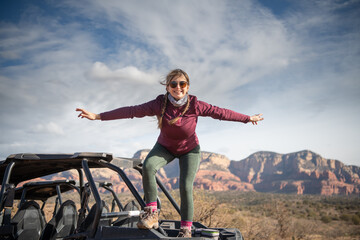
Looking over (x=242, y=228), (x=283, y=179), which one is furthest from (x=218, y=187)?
(x=242, y=228)

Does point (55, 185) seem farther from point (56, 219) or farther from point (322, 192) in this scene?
point (322, 192)

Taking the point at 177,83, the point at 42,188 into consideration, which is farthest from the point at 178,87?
the point at 42,188

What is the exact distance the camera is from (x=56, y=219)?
3369 mm

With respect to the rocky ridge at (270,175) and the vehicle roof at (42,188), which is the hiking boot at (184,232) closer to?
the vehicle roof at (42,188)

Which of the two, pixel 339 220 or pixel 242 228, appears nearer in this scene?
pixel 242 228

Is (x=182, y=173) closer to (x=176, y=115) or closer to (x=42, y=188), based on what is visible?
(x=176, y=115)

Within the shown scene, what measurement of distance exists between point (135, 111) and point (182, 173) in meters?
0.86

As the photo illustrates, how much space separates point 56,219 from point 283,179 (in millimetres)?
119431

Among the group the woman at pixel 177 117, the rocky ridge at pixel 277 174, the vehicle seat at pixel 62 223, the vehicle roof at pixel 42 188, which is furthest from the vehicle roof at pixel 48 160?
the rocky ridge at pixel 277 174

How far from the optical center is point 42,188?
4.98 meters

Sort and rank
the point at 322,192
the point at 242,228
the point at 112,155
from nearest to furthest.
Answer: the point at 112,155
the point at 242,228
the point at 322,192

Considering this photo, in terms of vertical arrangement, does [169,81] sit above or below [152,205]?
above

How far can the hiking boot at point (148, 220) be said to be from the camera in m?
2.41

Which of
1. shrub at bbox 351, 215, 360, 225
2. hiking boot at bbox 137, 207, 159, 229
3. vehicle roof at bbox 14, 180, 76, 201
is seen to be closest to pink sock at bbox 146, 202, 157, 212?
hiking boot at bbox 137, 207, 159, 229
